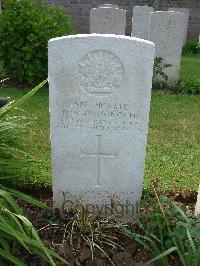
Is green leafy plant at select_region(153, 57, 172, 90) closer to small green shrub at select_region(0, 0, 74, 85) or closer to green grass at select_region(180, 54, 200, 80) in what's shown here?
green grass at select_region(180, 54, 200, 80)

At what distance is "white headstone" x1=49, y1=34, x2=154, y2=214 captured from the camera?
2.71 meters

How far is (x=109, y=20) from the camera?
930cm

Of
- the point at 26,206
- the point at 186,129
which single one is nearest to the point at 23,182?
the point at 26,206

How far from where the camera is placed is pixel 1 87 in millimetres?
7117

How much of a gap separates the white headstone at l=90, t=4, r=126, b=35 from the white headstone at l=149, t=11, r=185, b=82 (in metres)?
1.81

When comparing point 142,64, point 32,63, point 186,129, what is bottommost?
point 186,129

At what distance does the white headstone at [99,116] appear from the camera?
8.87 ft

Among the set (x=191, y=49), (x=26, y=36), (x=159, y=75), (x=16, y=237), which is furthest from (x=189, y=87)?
(x=191, y=49)

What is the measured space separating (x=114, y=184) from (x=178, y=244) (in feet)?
2.25

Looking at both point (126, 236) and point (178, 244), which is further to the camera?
point (126, 236)

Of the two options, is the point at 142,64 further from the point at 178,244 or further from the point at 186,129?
the point at 186,129

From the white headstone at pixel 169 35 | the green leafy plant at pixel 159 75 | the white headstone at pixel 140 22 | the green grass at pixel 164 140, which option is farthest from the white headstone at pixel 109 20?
the green grass at pixel 164 140

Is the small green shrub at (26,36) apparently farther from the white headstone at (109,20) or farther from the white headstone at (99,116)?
the white headstone at (99,116)

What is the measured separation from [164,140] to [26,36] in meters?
3.16
